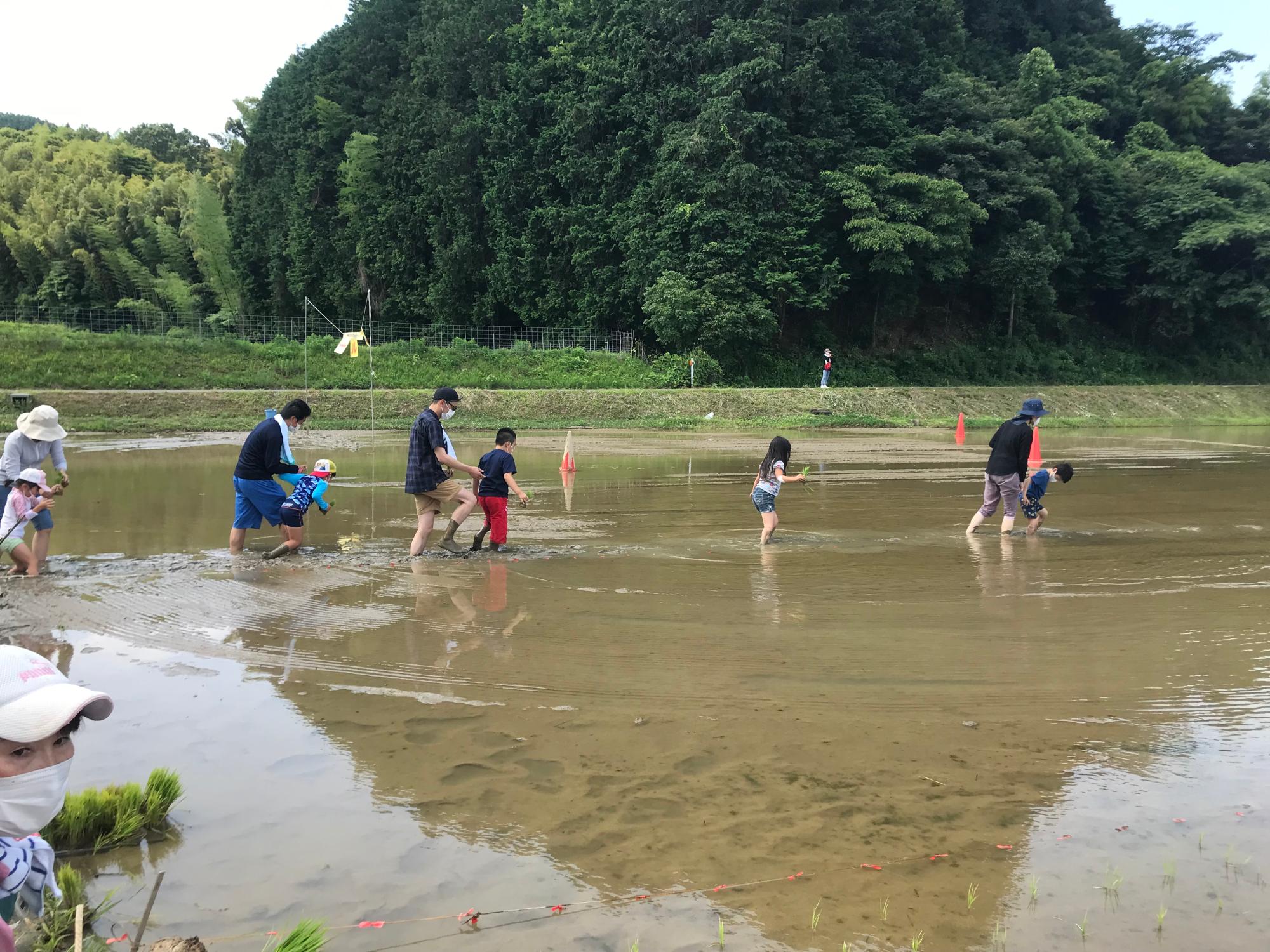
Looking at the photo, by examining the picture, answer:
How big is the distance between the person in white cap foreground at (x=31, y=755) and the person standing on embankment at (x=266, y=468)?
7.04 metres

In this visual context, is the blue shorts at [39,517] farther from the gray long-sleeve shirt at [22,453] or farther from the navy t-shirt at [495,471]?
the navy t-shirt at [495,471]

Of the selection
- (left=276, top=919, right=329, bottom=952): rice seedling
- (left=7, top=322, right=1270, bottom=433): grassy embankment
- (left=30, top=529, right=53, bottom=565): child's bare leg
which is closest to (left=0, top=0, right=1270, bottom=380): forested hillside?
(left=7, top=322, right=1270, bottom=433): grassy embankment

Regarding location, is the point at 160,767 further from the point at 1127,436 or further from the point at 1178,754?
the point at 1127,436

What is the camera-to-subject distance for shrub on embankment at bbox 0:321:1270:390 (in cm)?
3048

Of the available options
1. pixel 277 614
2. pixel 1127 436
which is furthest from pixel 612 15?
pixel 277 614

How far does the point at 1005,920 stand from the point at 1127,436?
2774 centimetres

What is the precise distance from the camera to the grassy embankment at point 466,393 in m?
27.6

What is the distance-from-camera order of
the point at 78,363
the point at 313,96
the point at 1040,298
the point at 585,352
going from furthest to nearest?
the point at 313,96 → the point at 1040,298 → the point at 585,352 → the point at 78,363

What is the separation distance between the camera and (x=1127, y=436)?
90.0 ft

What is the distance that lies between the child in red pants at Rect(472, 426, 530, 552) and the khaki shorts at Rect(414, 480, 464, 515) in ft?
0.83

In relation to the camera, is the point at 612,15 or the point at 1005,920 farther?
the point at 612,15

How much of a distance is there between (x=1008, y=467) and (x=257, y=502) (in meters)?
8.25

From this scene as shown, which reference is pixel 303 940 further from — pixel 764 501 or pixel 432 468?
pixel 764 501

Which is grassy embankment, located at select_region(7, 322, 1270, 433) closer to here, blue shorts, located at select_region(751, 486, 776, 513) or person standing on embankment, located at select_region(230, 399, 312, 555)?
person standing on embankment, located at select_region(230, 399, 312, 555)
